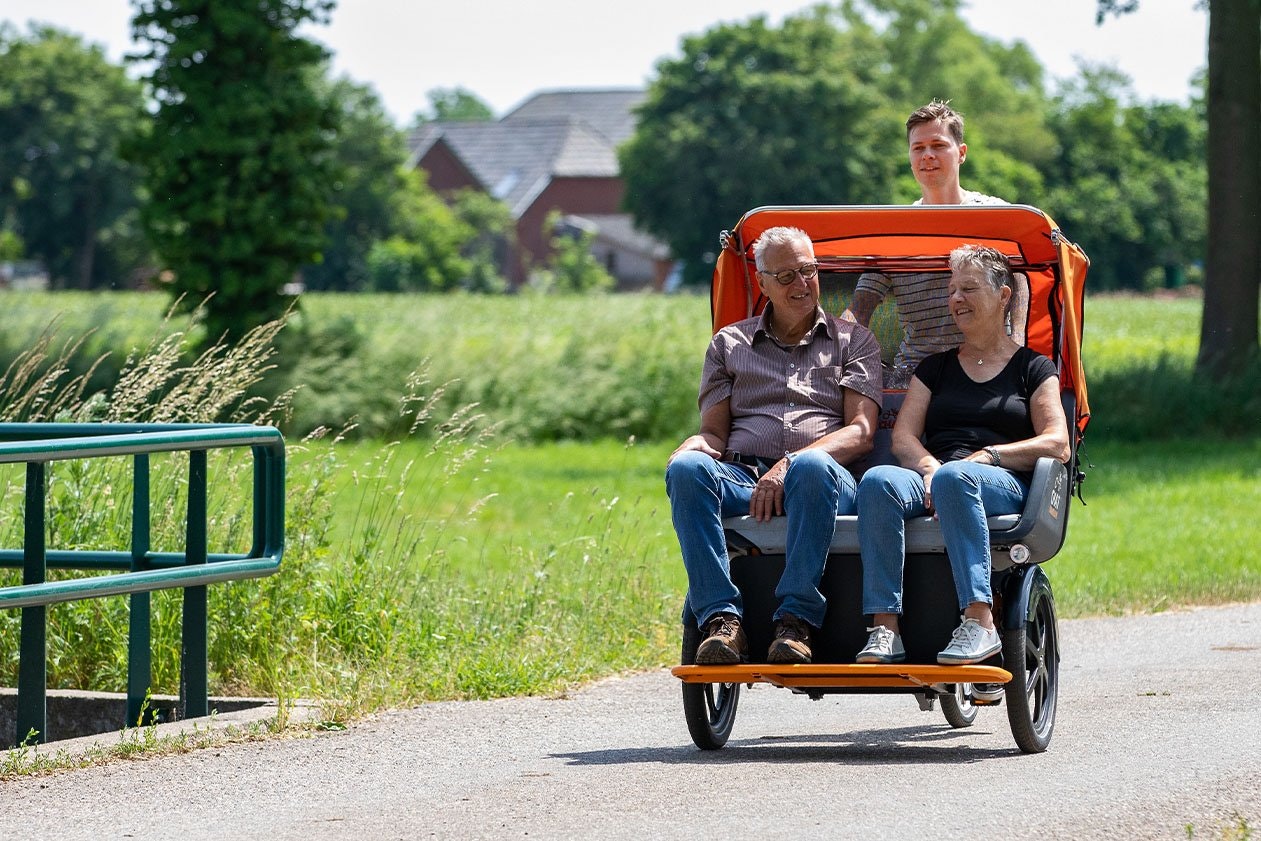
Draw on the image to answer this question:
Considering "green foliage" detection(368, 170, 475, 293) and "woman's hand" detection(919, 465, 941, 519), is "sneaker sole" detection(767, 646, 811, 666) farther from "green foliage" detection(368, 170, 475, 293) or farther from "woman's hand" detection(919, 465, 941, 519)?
"green foliage" detection(368, 170, 475, 293)

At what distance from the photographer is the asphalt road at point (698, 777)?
562 centimetres

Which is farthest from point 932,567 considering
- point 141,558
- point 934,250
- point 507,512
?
point 507,512

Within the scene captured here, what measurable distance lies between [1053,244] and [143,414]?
4.75 metres

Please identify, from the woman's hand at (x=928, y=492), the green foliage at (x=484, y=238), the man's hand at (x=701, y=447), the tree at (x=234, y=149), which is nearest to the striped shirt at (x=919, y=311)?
the woman's hand at (x=928, y=492)

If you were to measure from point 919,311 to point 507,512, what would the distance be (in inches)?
516

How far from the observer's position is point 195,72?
1074 inches

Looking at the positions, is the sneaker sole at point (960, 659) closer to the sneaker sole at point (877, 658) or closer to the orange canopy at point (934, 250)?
the sneaker sole at point (877, 658)

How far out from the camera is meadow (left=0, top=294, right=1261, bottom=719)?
9.02 m


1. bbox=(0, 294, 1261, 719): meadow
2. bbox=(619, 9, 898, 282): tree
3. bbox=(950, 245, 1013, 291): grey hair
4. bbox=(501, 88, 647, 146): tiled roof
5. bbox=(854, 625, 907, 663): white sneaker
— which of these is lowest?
bbox=(0, 294, 1261, 719): meadow

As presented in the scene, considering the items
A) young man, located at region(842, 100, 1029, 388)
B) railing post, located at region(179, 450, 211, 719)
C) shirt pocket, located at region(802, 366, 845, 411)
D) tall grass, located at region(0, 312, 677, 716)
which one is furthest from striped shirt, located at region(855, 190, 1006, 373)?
railing post, located at region(179, 450, 211, 719)

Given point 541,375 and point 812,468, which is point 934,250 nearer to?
point 812,468

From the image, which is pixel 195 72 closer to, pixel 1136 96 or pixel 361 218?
pixel 361 218

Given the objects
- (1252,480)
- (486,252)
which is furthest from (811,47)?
(1252,480)

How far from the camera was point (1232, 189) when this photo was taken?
80.7 ft
